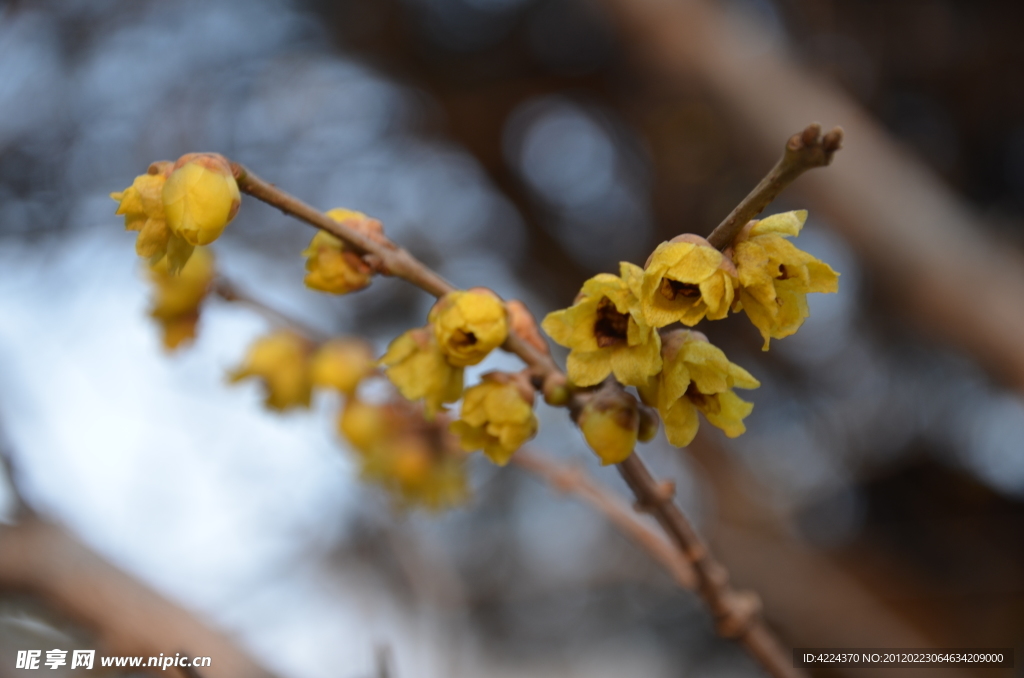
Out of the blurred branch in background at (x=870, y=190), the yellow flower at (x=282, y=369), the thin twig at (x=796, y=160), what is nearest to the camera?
the thin twig at (x=796, y=160)

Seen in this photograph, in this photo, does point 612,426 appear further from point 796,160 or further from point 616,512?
point 616,512

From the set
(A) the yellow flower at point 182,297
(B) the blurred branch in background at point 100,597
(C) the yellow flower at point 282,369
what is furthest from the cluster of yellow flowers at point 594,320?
(B) the blurred branch in background at point 100,597

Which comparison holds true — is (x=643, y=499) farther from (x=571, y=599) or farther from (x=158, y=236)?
(x=571, y=599)

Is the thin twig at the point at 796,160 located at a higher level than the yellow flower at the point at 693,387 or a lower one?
higher

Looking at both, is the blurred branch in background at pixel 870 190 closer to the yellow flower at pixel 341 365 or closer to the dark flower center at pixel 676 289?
the yellow flower at pixel 341 365

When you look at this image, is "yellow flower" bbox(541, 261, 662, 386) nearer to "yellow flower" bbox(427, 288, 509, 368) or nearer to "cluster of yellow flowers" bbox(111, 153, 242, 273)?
"yellow flower" bbox(427, 288, 509, 368)

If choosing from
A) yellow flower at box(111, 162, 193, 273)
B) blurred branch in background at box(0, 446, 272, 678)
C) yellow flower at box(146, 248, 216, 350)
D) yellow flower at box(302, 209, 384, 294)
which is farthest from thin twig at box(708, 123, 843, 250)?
blurred branch in background at box(0, 446, 272, 678)

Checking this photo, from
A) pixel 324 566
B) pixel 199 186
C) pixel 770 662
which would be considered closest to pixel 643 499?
pixel 770 662
